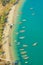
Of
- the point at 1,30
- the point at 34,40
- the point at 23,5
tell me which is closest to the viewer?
the point at 34,40

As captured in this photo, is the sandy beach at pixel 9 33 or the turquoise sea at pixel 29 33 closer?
the turquoise sea at pixel 29 33

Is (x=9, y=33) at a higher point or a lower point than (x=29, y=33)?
higher

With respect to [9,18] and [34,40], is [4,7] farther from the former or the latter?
[34,40]

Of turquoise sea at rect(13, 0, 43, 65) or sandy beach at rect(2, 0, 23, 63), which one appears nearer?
turquoise sea at rect(13, 0, 43, 65)

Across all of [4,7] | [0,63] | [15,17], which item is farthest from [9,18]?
[0,63]

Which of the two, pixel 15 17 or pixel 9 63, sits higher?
pixel 15 17

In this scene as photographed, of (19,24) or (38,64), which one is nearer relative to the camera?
(38,64)

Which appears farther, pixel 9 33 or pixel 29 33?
pixel 9 33

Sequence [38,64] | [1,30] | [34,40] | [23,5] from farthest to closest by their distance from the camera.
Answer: [23,5]
[1,30]
[34,40]
[38,64]
